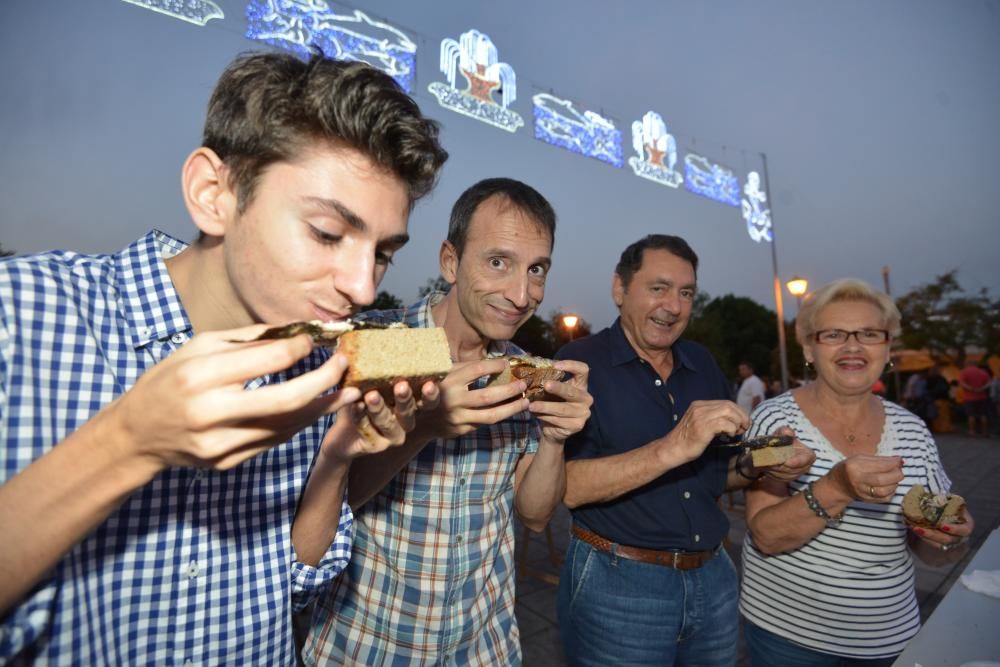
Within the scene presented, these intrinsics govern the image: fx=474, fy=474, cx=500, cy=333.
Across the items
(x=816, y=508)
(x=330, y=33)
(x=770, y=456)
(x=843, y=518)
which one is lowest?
(x=843, y=518)

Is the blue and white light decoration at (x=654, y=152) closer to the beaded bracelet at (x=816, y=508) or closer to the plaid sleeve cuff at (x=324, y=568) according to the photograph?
the beaded bracelet at (x=816, y=508)

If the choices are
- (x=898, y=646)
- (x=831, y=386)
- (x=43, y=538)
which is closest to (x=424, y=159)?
(x=43, y=538)

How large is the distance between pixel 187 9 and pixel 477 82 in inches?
190

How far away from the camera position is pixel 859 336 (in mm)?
2932

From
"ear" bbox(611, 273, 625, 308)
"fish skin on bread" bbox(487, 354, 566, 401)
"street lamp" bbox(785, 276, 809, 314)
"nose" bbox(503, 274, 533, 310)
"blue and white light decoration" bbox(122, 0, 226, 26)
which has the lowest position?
"fish skin on bread" bbox(487, 354, 566, 401)

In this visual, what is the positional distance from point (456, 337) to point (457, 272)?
1.17 feet

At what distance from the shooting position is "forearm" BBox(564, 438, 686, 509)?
249cm

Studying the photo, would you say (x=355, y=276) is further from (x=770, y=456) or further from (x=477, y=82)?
(x=477, y=82)

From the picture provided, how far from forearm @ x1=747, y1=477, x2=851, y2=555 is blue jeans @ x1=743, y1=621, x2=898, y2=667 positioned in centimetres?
48

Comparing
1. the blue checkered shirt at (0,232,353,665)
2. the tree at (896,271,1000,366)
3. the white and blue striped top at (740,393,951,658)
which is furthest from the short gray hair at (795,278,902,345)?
the tree at (896,271,1000,366)

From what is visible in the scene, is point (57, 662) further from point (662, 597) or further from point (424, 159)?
point (662, 597)

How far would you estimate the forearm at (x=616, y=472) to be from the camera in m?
2.49

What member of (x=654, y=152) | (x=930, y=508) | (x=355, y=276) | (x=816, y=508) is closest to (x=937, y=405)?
(x=654, y=152)

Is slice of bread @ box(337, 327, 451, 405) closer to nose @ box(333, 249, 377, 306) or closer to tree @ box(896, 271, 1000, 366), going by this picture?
nose @ box(333, 249, 377, 306)
